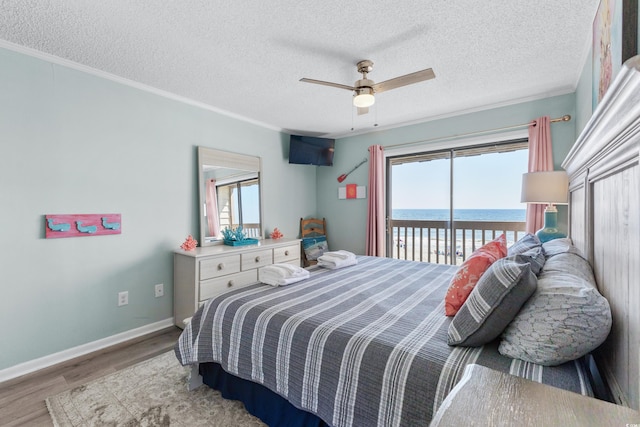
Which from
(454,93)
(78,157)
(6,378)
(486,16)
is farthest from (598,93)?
(6,378)

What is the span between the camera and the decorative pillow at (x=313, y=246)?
4.36 meters

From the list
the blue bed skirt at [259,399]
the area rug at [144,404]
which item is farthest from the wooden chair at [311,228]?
the blue bed skirt at [259,399]

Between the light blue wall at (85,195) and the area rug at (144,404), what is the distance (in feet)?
2.32

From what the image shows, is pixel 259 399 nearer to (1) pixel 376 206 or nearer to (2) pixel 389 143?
(1) pixel 376 206

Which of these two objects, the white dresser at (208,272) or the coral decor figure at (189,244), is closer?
the white dresser at (208,272)

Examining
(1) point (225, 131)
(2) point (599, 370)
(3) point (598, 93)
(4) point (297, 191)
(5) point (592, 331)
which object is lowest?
(2) point (599, 370)

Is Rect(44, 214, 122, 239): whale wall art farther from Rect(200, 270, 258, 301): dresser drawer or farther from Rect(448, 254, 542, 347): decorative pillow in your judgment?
Rect(448, 254, 542, 347): decorative pillow

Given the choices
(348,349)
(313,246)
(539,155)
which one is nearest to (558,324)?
(348,349)

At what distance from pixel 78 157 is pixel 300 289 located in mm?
2188

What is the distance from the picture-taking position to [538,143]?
2975mm

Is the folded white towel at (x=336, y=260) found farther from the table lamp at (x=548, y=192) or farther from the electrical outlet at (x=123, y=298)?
the electrical outlet at (x=123, y=298)

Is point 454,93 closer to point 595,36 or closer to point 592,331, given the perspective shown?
point 595,36

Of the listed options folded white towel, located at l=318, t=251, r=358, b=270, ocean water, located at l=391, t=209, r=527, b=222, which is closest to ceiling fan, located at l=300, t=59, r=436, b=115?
folded white towel, located at l=318, t=251, r=358, b=270

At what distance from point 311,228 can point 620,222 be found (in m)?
3.89
